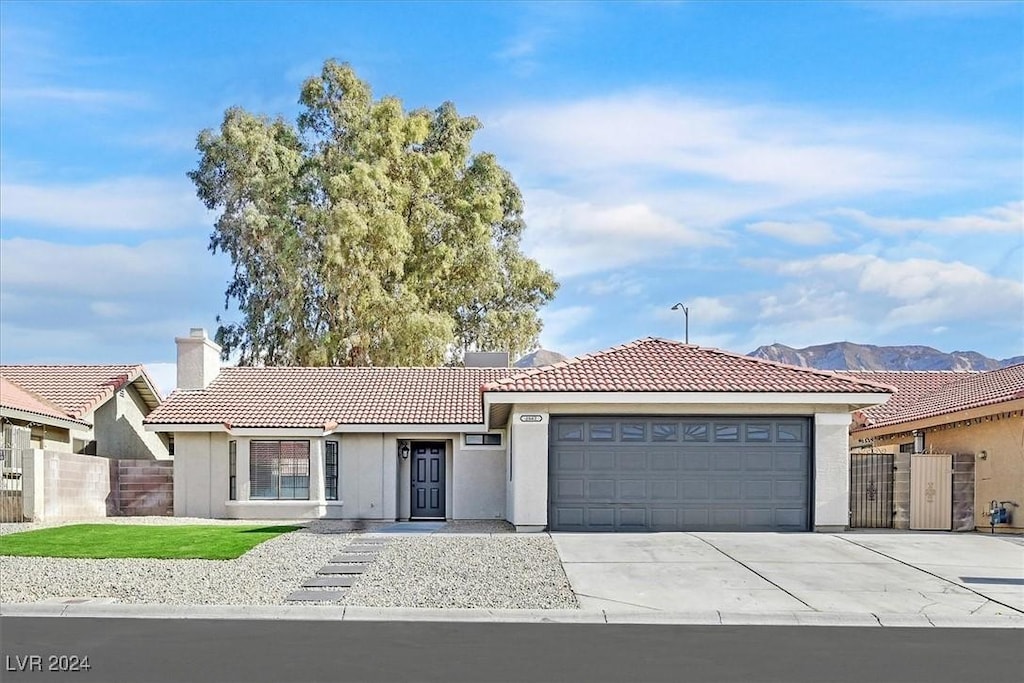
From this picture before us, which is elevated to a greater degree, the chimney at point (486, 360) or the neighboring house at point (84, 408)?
the chimney at point (486, 360)

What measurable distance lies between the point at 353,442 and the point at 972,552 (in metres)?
16.1

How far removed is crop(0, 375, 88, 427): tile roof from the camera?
29888 mm

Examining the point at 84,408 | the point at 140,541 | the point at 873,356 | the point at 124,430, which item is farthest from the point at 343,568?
the point at 873,356

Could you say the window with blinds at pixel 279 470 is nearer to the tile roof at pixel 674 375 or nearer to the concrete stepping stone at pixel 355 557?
the tile roof at pixel 674 375

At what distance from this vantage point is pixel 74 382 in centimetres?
3569

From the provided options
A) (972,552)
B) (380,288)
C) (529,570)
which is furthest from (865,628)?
(380,288)

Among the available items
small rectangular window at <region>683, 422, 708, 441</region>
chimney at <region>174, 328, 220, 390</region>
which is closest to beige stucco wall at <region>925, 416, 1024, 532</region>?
small rectangular window at <region>683, 422, 708, 441</region>

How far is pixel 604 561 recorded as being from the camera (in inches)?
730

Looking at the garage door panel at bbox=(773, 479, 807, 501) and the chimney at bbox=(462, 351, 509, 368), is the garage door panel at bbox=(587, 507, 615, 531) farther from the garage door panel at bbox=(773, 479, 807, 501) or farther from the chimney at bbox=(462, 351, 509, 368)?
the chimney at bbox=(462, 351, 509, 368)

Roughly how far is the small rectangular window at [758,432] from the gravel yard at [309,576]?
5.17 meters

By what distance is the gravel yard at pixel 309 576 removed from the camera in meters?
14.7

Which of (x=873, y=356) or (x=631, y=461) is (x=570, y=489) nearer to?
(x=631, y=461)

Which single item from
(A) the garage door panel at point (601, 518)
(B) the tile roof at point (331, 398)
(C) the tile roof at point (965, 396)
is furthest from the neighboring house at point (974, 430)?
(B) the tile roof at point (331, 398)

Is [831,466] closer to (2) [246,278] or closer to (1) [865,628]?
(1) [865,628]
